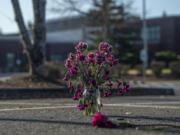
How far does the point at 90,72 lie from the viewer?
12539 mm

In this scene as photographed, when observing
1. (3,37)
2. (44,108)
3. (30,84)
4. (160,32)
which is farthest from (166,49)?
(44,108)

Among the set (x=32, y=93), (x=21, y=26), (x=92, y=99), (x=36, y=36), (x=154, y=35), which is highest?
(x=154, y=35)

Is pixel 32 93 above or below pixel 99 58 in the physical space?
below

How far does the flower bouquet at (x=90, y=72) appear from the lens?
12.4m

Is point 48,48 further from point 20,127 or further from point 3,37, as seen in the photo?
point 20,127

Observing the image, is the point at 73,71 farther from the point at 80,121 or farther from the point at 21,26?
the point at 21,26

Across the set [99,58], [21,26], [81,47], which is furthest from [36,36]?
[99,58]

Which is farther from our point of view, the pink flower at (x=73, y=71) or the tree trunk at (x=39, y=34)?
the tree trunk at (x=39, y=34)

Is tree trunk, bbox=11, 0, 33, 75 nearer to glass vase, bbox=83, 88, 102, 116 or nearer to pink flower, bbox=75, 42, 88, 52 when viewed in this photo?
pink flower, bbox=75, 42, 88, 52

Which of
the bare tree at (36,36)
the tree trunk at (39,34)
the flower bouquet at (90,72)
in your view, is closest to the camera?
the flower bouquet at (90,72)

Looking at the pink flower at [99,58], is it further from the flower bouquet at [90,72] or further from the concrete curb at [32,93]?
the concrete curb at [32,93]

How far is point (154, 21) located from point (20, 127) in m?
74.3

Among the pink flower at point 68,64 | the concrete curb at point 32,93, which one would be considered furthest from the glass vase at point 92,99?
the concrete curb at point 32,93

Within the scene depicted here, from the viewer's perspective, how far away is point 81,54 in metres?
12.5
